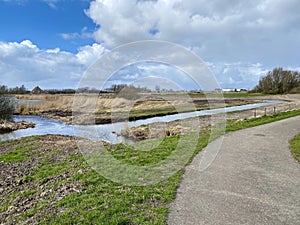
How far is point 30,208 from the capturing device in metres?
5.18

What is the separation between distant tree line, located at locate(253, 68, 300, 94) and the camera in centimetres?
Answer: 7056

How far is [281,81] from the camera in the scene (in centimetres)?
7225

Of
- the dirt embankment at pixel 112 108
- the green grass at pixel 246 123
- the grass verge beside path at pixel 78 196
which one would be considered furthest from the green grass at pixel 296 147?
the dirt embankment at pixel 112 108

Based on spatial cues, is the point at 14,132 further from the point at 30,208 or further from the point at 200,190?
the point at 200,190

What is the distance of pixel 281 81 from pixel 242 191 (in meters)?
79.9

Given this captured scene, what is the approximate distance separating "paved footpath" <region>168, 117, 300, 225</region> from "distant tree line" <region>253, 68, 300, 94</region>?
73.9 meters

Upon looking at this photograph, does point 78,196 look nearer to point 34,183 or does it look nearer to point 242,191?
point 34,183

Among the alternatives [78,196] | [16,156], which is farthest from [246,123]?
[16,156]

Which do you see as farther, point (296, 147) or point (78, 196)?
point (296, 147)

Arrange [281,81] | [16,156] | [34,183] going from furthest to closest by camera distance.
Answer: [281,81]
[16,156]
[34,183]

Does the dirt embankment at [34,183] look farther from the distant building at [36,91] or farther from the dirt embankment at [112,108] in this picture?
the distant building at [36,91]

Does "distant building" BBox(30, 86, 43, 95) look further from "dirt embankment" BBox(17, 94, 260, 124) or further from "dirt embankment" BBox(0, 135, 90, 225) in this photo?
"dirt embankment" BBox(0, 135, 90, 225)

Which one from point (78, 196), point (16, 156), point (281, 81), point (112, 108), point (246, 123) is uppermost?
point (281, 81)

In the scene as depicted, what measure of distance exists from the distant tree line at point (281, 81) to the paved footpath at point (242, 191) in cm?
7386
